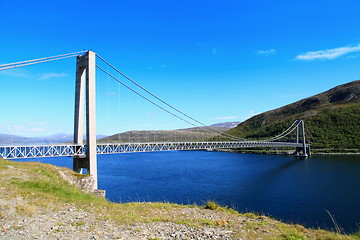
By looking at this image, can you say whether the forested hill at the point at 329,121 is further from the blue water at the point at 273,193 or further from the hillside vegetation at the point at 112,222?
the hillside vegetation at the point at 112,222

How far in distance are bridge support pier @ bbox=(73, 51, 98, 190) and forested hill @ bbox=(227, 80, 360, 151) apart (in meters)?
78.6

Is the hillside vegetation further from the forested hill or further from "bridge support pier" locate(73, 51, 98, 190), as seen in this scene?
the forested hill

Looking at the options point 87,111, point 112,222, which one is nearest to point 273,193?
point 87,111

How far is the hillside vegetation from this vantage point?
6688 mm

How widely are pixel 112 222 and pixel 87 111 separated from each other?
726 inches

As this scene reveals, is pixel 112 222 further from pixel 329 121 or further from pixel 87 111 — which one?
pixel 329 121

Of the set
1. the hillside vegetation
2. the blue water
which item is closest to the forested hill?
the blue water

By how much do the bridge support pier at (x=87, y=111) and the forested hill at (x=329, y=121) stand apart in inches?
3093

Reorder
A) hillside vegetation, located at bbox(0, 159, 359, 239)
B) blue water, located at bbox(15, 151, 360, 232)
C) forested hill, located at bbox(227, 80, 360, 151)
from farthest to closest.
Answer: forested hill, located at bbox(227, 80, 360, 151)
blue water, located at bbox(15, 151, 360, 232)
hillside vegetation, located at bbox(0, 159, 359, 239)

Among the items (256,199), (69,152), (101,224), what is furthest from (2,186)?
(256,199)

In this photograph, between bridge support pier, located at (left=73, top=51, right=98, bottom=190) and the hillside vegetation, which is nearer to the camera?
the hillside vegetation

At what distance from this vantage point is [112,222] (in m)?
7.75

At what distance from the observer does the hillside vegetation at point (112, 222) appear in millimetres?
6688

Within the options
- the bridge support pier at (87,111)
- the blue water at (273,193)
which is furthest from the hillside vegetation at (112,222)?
the bridge support pier at (87,111)
